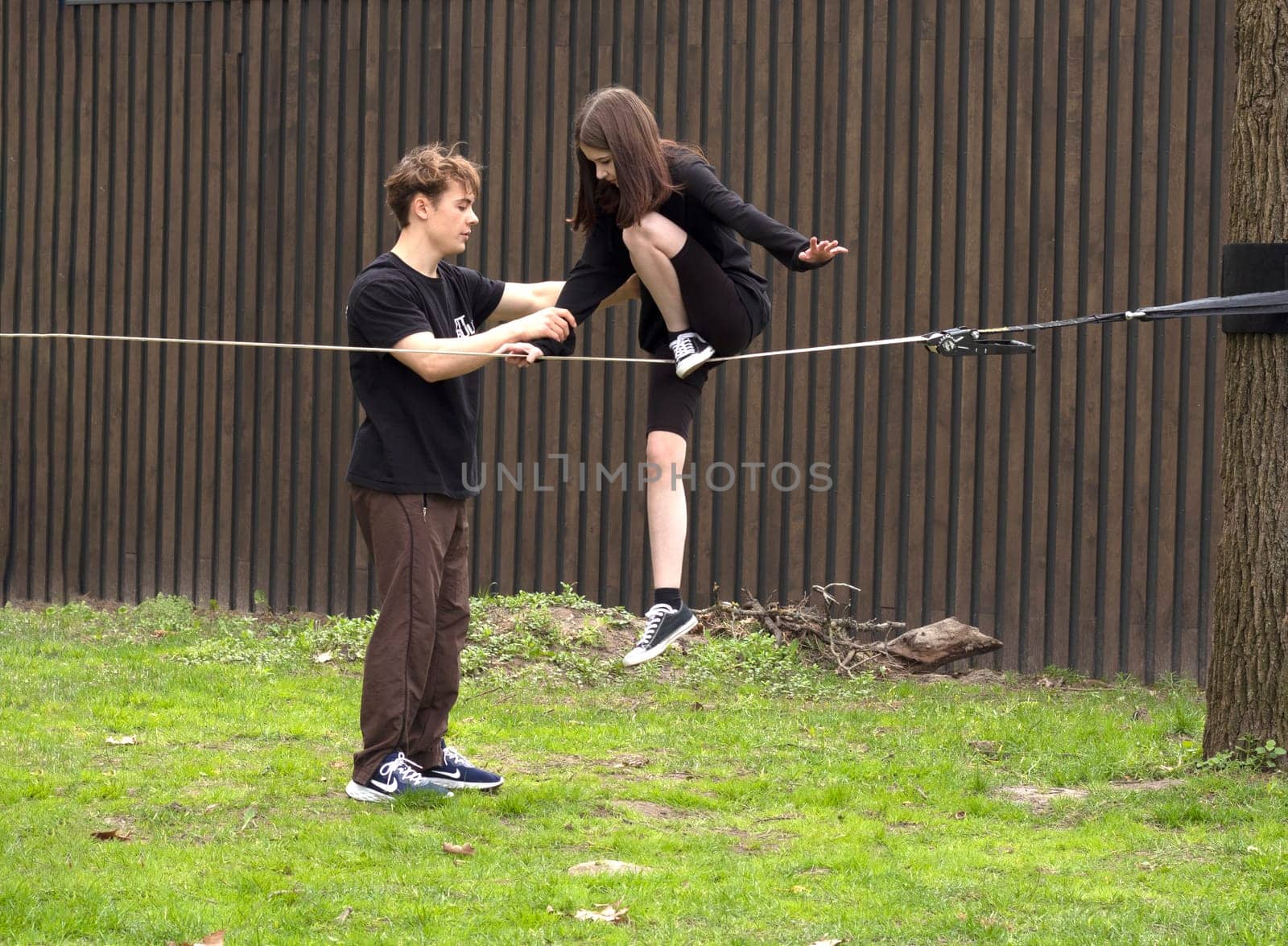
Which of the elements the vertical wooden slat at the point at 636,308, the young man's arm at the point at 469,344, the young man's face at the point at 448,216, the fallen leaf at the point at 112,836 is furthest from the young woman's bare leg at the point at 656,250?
the vertical wooden slat at the point at 636,308

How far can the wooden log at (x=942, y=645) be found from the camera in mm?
7359

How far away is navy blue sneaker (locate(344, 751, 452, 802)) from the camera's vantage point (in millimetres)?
4852

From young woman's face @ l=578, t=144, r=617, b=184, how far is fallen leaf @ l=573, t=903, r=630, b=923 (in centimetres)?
198

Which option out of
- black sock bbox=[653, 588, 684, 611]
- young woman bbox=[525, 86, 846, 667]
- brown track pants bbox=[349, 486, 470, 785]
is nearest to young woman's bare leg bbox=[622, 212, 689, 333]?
young woman bbox=[525, 86, 846, 667]

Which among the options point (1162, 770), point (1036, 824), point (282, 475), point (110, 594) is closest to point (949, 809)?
point (1036, 824)

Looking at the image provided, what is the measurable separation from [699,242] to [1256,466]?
84.3 inches

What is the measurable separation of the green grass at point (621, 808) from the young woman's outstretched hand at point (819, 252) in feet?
5.47

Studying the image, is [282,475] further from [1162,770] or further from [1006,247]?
[1162,770]

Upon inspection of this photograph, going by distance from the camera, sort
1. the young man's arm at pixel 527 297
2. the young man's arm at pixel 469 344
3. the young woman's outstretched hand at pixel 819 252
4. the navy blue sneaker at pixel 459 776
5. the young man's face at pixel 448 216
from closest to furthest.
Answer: the young woman's outstretched hand at pixel 819 252 → the young man's arm at pixel 469 344 → the young man's face at pixel 448 216 → the navy blue sneaker at pixel 459 776 → the young man's arm at pixel 527 297

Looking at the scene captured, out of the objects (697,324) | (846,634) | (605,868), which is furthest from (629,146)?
(846,634)

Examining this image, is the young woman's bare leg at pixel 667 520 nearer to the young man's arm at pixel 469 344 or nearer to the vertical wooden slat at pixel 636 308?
the young man's arm at pixel 469 344

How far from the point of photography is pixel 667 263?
4426mm

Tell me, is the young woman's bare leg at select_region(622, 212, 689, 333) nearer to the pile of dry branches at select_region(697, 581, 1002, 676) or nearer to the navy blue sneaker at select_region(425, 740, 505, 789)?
the navy blue sneaker at select_region(425, 740, 505, 789)

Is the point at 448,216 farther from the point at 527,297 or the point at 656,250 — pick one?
the point at 656,250
